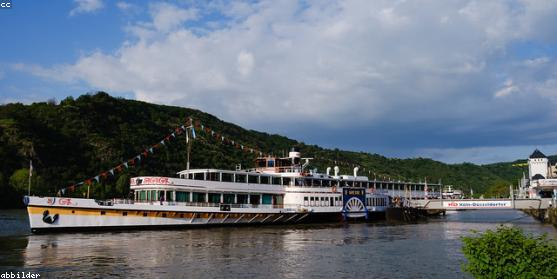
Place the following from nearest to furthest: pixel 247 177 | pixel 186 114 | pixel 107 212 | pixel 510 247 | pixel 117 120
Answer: pixel 510 247 → pixel 107 212 → pixel 247 177 → pixel 117 120 → pixel 186 114

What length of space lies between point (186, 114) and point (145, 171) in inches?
2341

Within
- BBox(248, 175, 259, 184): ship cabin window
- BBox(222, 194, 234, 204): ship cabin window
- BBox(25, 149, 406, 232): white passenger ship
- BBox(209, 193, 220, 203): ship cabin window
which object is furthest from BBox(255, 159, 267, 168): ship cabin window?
BBox(209, 193, 220, 203): ship cabin window

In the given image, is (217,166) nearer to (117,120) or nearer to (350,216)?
(117,120)

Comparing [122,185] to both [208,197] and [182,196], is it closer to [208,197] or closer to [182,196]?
[208,197]

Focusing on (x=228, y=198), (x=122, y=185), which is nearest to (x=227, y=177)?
(x=228, y=198)

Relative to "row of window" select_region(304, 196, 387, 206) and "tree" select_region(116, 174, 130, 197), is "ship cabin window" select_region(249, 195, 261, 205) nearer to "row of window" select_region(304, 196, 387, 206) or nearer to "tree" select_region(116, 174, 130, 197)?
"row of window" select_region(304, 196, 387, 206)

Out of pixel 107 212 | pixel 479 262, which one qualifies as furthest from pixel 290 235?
pixel 479 262

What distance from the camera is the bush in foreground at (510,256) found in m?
10.8

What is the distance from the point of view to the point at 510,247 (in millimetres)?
11070

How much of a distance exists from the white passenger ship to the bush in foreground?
1419 inches

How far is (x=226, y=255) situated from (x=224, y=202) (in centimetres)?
2237

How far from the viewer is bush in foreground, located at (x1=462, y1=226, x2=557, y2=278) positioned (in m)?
10.8

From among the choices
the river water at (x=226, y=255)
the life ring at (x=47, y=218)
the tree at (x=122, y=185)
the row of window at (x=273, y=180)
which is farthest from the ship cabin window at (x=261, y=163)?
the tree at (x=122, y=185)

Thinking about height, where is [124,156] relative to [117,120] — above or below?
below
